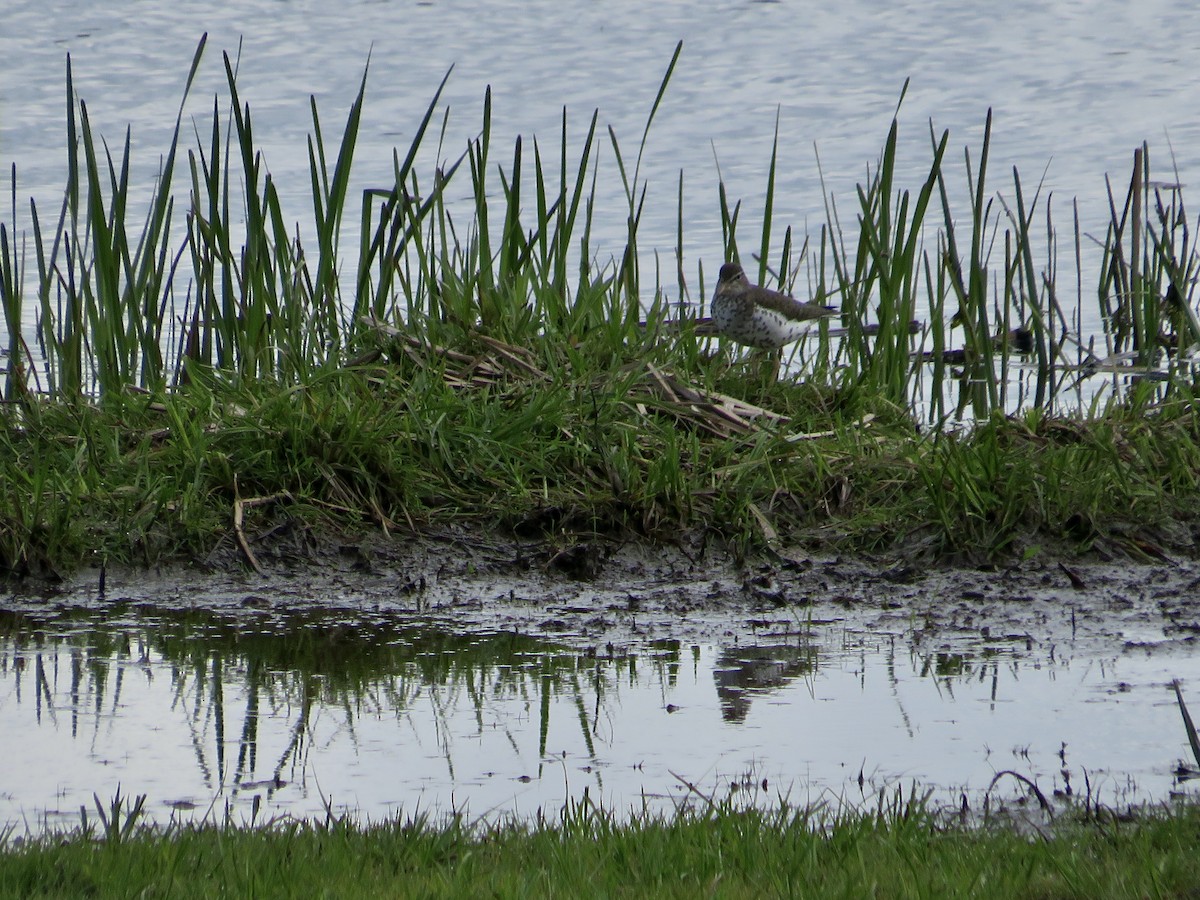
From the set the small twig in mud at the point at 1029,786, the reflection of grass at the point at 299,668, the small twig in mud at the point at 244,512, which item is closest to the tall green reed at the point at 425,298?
the small twig in mud at the point at 244,512

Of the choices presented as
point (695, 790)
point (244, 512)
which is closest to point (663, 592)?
point (244, 512)

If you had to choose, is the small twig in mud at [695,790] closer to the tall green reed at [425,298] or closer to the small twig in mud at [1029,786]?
the small twig in mud at [1029,786]

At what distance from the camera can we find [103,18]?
1728 cm

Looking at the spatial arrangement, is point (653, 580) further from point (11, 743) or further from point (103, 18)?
point (103, 18)

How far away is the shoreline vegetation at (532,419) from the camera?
519 centimetres

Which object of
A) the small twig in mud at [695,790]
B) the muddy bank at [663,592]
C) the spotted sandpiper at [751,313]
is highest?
the spotted sandpiper at [751,313]

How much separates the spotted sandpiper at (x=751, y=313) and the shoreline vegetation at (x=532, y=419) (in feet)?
0.40

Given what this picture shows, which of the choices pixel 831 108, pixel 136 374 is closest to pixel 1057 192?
pixel 831 108

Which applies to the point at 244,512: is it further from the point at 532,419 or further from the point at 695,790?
the point at 695,790

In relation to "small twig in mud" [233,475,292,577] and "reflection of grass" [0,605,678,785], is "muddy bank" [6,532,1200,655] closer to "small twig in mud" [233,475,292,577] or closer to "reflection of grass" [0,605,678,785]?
"small twig in mud" [233,475,292,577]

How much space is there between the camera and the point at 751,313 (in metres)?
6.42

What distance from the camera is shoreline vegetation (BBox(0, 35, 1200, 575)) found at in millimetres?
5188

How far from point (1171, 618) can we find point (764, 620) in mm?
1114

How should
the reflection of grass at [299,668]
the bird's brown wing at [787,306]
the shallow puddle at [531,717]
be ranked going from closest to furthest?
the shallow puddle at [531,717] → the reflection of grass at [299,668] → the bird's brown wing at [787,306]
